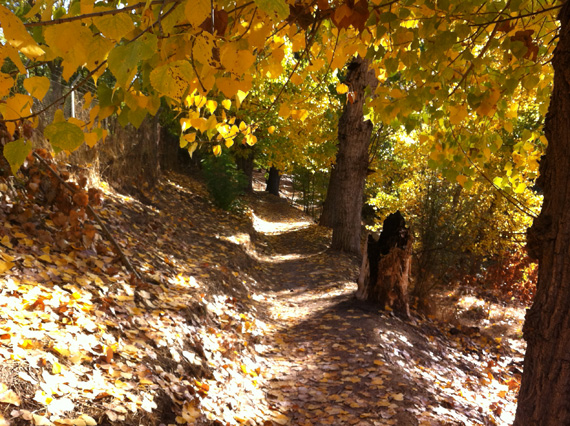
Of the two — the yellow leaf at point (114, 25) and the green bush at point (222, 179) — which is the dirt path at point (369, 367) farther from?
the green bush at point (222, 179)

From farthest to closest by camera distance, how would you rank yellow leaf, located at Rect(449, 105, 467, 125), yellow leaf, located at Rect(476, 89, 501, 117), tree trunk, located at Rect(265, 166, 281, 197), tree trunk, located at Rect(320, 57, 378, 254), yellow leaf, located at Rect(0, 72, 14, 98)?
1. tree trunk, located at Rect(265, 166, 281, 197)
2. tree trunk, located at Rect(320, 57, 378, 254)
3. yellow leaf, located at Rect(449, 105, 467, 125)
4. yellow leaf, located at Rect(476, 89, 501, 117)
5. yellow leaf, located at Rect(0, 72, 14, 98)

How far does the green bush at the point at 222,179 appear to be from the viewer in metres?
11.1

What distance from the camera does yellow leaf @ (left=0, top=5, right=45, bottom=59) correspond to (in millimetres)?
933

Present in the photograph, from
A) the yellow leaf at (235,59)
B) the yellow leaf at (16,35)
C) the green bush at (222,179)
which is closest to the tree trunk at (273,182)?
the green bush at (222,179)

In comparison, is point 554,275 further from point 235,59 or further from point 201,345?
point 201,345

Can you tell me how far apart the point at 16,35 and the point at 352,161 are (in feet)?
28.7

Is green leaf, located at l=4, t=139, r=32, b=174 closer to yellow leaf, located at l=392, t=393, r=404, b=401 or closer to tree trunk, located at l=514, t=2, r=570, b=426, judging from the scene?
tree trunk, located at l=514, t=2, r=570, b=426

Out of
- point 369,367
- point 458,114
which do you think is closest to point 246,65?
point 458,114

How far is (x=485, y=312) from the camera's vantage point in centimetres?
821

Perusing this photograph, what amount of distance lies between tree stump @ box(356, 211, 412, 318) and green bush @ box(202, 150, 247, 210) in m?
5.69

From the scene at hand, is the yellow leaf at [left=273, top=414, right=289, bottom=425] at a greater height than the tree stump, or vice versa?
the tree stump

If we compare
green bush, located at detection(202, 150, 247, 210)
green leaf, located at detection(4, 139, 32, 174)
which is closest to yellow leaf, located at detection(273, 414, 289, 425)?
green leaf, located at detection(4, 139, 32, 174)

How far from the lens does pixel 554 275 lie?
2201mm

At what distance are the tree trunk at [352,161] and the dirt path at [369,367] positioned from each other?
241 centimetres
